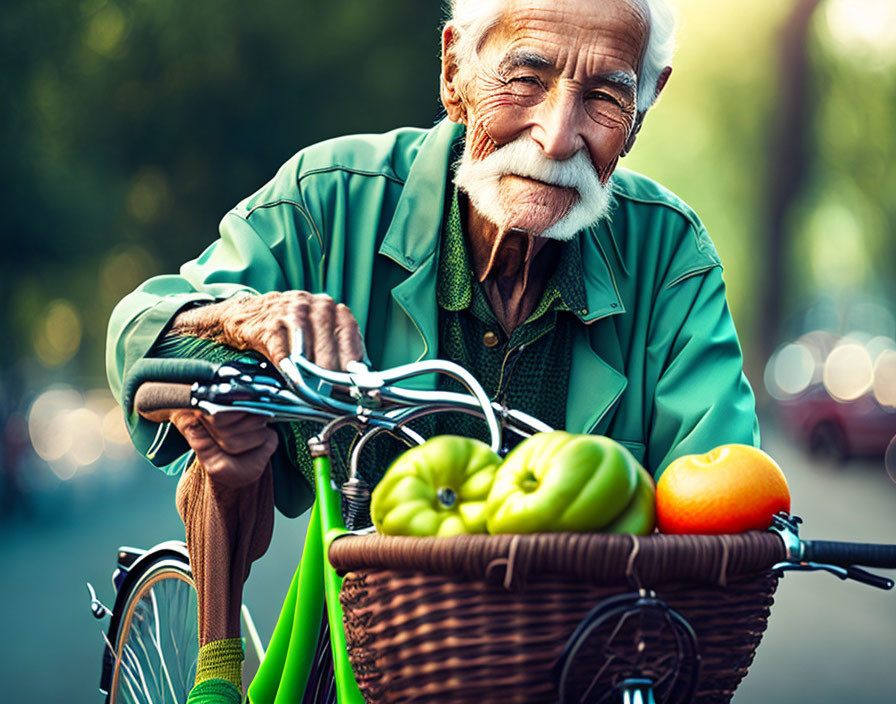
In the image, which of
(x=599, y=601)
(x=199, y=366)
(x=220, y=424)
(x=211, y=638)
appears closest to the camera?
(x=599, y=601)

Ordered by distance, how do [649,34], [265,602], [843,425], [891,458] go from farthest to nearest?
[843,425] → [891,458] → [265,602] → [649,34]

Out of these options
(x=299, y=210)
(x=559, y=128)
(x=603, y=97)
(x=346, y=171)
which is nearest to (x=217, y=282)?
(x=299, y=210)

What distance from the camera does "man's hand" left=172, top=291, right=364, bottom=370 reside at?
6.31 feet

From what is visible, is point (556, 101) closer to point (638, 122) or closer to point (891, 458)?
point (638, 122)

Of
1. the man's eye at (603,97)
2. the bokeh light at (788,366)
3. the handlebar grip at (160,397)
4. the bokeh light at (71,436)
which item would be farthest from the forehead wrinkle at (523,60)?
the bokeh light at (788,366)

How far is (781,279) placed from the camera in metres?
30.5

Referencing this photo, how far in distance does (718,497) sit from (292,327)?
75cm

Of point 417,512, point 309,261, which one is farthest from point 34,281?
point 417,512

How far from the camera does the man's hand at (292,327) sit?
1.92 meters

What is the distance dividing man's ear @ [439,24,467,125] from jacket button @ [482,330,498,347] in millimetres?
554

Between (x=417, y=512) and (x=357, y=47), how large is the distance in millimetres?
13112

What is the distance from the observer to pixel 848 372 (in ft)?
67.3

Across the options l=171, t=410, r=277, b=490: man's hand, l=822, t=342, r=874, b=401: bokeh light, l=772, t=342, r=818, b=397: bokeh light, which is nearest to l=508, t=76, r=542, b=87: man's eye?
l=171, t=410, r=277, b=490: man's hand

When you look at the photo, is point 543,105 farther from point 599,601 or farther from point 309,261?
point 599,601
